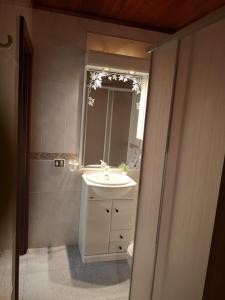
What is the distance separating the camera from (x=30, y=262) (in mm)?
2459

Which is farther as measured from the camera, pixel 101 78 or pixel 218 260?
pixel 101 78

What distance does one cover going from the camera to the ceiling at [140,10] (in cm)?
213

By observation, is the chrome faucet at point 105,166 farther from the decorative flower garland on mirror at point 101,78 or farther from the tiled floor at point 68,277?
the tiled floor at point 68,277

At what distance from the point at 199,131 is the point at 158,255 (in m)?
0.78

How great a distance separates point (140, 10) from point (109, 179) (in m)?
1.69

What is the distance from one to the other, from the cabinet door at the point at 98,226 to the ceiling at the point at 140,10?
6.09ft

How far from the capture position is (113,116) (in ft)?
9.15

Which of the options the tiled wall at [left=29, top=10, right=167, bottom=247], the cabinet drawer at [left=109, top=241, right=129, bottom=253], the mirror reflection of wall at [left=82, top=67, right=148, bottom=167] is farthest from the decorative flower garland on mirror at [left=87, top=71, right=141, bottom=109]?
the cabinet drawer at [left=109, top=241, right=129, bottom=253]

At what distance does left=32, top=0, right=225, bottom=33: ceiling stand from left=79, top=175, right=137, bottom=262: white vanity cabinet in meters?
1.66

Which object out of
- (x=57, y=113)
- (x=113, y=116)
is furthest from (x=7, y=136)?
(x=113, y=116)

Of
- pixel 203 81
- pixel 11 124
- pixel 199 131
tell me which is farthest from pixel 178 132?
pixel 11 124

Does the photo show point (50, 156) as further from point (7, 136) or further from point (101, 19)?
point (101, 19)

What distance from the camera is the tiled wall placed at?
7.94 ft

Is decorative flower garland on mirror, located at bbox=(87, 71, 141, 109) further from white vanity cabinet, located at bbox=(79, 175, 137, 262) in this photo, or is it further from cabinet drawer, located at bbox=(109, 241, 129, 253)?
cabinet drawer, located at bbox=(109, 241, 129, 253)
